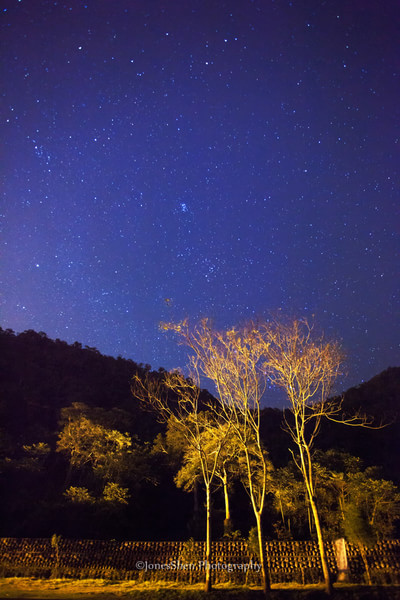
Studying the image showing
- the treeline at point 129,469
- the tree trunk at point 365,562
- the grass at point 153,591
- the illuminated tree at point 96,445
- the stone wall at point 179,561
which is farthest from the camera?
the illuminated tree at point 96,445

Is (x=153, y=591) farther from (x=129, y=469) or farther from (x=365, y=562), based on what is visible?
(x=129, y=469)

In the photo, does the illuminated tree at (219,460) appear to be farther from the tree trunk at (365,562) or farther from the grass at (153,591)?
the tree trunk at (365,562)

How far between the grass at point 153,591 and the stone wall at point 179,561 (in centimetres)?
48

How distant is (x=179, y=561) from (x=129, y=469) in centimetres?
1149

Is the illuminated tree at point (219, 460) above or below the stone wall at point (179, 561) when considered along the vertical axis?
above

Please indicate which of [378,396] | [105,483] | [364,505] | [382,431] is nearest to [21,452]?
[105,483]

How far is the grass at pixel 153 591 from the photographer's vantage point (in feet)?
34.5

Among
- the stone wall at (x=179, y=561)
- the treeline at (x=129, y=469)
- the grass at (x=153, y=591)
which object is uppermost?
the treeline at (x=129, y=469)

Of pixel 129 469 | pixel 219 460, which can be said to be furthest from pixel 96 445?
pixel 219 460

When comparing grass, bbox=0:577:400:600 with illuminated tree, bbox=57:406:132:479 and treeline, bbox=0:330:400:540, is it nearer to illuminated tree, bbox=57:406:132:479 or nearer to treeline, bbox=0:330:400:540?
treeline, bbox=0:330:400:540

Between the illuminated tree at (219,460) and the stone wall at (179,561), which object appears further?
the illuminated tree at (219,460)

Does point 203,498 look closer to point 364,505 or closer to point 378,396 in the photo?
point 364,505

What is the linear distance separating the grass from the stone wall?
476 mm

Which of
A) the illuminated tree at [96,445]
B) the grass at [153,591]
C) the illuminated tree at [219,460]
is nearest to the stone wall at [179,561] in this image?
the grass at [153,591]
